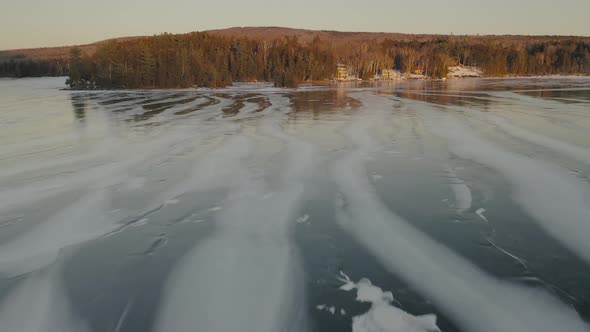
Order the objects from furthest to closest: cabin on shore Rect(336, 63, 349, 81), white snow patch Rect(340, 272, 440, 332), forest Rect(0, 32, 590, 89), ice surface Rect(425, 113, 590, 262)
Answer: cabin on shore Rect(336, 63, 349, 81) → forest Rect(0, 32, 590, 89) → ice surface Rect(425, 113, 590, 262) → white snow patch Rect(340, 272, 440, 332)

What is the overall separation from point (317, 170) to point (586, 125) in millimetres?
9360

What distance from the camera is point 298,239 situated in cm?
446

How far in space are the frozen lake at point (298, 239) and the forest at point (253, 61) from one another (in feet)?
142

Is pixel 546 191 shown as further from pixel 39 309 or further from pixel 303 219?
pixel 39 309

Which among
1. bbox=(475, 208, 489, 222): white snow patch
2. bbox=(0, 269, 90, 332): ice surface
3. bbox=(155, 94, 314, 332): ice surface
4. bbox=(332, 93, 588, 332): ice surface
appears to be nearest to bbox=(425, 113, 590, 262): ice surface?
bbox=(475, 208, 489, 222): white snow patch

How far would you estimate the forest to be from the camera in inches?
2195

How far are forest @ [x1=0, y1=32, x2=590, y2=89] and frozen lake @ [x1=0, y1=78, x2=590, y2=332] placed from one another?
43248mm

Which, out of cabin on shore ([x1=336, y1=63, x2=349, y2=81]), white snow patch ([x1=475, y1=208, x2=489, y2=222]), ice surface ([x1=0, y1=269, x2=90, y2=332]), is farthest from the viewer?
cabin on shore ([x1=336, y1=63, x2=349, y2=81])

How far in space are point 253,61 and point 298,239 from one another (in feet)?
261

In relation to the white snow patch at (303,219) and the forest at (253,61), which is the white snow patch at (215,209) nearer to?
the white snow patch at (303,219)

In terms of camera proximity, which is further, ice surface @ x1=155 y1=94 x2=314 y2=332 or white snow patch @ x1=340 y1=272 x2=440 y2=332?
ice surface @ x1=155 y1=94 x2=314 y2=332

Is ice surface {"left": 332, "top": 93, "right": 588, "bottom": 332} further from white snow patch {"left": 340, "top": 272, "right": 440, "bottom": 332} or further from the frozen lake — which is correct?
white snow patch {"left": 340, "top": 272, "right": 440, "bottom": 332}

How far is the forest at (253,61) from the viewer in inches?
2195

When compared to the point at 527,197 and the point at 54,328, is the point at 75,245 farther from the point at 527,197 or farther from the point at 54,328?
the point at 527,197
